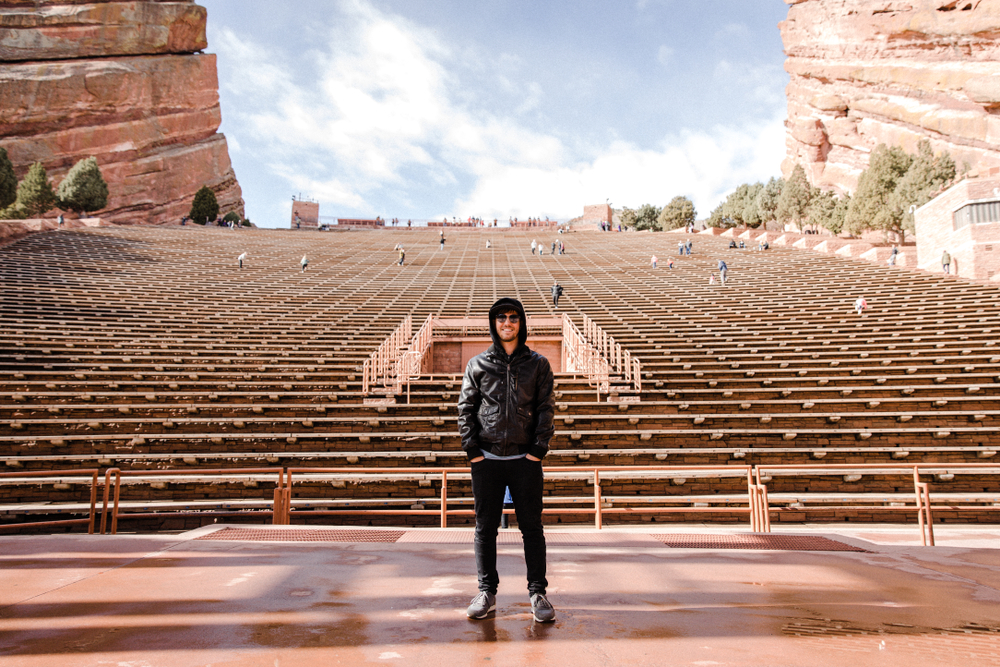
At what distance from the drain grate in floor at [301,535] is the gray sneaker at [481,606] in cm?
225

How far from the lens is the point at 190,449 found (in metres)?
9.01

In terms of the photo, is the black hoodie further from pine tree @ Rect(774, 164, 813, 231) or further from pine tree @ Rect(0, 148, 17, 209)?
pine tree @ Rect(0, 148, 17, 209)

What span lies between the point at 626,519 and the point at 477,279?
20.7 m

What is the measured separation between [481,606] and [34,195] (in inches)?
2358

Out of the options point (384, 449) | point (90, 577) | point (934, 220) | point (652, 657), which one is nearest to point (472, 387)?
point (652, 657)

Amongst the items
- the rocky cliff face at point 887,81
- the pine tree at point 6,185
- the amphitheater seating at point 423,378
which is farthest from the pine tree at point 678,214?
the pine tree at point 6,185

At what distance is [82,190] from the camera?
50.8 m

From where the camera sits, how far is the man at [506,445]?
9.34ft

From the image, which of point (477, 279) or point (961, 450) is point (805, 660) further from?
point (477, 279)

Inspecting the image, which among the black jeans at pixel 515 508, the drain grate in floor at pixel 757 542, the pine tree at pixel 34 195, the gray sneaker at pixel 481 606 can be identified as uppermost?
the pine tree at pixel 34 195

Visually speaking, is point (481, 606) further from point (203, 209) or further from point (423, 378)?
point (203, 209)

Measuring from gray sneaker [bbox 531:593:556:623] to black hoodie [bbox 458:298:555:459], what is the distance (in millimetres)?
730

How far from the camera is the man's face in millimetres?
3020

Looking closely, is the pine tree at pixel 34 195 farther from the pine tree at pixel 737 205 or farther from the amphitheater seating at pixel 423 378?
the pine tree at pixel 737 205
